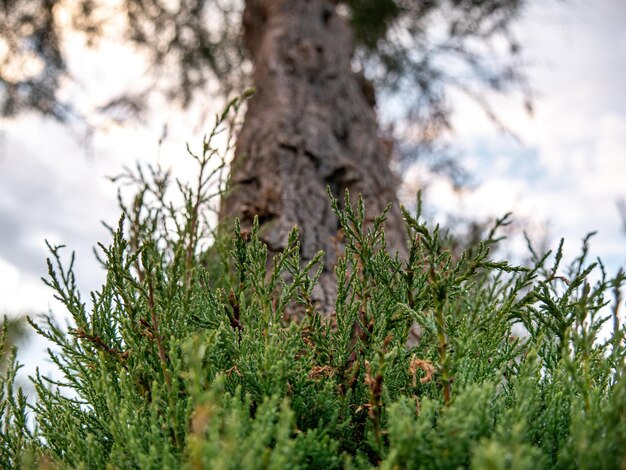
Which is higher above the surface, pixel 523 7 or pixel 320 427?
pixel 523 7

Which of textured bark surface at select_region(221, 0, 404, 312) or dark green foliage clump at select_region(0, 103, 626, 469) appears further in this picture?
textured bark surface at select_region(221, 0, 404, 312)

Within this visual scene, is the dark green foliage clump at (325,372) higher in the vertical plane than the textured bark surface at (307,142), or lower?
lower

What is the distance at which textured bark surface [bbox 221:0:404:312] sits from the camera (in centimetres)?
257

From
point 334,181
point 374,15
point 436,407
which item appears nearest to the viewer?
point 436,407

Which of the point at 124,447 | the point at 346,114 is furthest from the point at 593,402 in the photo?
the point at 346,114

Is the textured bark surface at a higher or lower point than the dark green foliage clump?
higher

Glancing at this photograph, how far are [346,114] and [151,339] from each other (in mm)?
2476

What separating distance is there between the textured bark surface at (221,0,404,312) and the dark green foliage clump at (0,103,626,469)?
0.76 meters

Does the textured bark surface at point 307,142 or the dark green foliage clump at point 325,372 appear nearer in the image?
the dark green foliage clump at point 325,372

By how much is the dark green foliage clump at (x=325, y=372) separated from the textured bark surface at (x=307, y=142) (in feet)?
2.50

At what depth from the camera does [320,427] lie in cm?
113

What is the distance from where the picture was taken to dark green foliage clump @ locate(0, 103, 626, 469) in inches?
39.3

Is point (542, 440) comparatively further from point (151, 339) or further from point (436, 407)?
point (151, 339)

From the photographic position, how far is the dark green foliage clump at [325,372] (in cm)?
100
